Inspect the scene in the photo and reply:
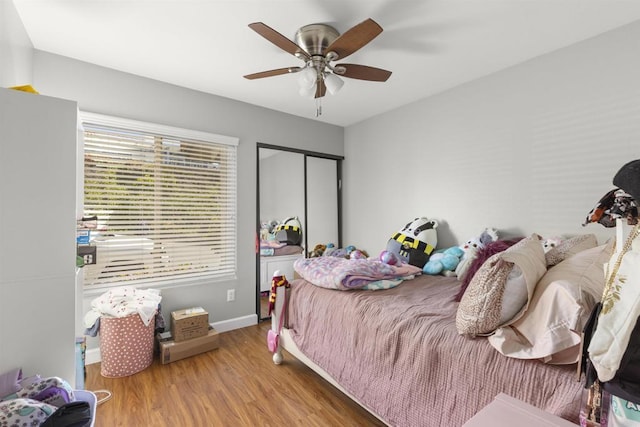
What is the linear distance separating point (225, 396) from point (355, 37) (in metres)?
2.44

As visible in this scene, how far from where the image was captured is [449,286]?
2244 millimetres

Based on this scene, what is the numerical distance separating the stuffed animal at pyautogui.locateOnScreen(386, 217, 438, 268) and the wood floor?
1.37 m

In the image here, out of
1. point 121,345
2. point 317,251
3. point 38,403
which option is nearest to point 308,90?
point 38,403

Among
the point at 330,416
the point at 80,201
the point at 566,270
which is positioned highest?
the point at 80,201

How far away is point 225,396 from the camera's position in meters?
1.97

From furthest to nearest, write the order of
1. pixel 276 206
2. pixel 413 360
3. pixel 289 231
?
pixel 289 231 → pixel 276 206 → pixel 413 360

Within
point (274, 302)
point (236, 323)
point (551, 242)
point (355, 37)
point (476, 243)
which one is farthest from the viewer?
point (236, 323)

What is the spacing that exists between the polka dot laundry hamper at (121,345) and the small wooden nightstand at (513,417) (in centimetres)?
238

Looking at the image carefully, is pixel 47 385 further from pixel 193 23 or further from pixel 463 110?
pixel 463 110

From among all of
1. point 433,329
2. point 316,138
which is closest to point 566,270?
point 433,329

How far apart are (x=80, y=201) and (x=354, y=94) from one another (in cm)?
253

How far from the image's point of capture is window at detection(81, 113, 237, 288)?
244cm

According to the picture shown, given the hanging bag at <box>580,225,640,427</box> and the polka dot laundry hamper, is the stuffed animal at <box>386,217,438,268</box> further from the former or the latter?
the polka dot laundry hamper

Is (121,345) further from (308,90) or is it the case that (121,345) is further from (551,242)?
(551,242)
